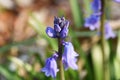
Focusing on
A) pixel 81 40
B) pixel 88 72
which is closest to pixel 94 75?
pixel 88 72

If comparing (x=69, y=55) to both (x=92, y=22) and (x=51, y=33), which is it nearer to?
(x=51, y=33)

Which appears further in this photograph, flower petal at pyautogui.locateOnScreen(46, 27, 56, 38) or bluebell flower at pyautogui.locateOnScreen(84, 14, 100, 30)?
bluebell flower at pyautogui.locateOnScreen(84, 14, 100, 30)

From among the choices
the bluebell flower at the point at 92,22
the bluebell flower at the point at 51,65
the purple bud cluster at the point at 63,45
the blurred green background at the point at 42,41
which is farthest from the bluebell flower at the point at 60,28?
the bluebell flower at the point at 92,22

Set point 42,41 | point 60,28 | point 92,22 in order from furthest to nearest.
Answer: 1. point 42,41
2. point 92,22
3. point 60,28

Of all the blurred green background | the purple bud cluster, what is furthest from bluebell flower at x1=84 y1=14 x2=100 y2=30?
the purple bud cluster

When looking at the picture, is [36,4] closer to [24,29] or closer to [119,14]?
[24,29]

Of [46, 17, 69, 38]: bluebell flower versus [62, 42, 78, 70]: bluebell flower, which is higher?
[46, 17, 69, 38]: bluebell flower

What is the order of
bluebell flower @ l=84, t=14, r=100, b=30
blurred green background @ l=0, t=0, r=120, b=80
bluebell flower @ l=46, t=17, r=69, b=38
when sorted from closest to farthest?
bluebell flower @ l=46, t=17, r=69, b=38
bluebell flower @ l=84, t=14, r=100, b=30
blurred green background @ l=0, t=0, r=120, b=80

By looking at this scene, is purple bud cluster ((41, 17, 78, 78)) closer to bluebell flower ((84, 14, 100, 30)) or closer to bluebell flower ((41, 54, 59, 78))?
bluebell flower ((41, 54, 59, 78))

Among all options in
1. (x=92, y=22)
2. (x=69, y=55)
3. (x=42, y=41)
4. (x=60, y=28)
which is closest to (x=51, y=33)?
A: (x=60, y=28)

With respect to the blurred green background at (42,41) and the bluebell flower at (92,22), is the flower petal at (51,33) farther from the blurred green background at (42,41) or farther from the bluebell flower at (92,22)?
the bluebell flower at (92,22)
